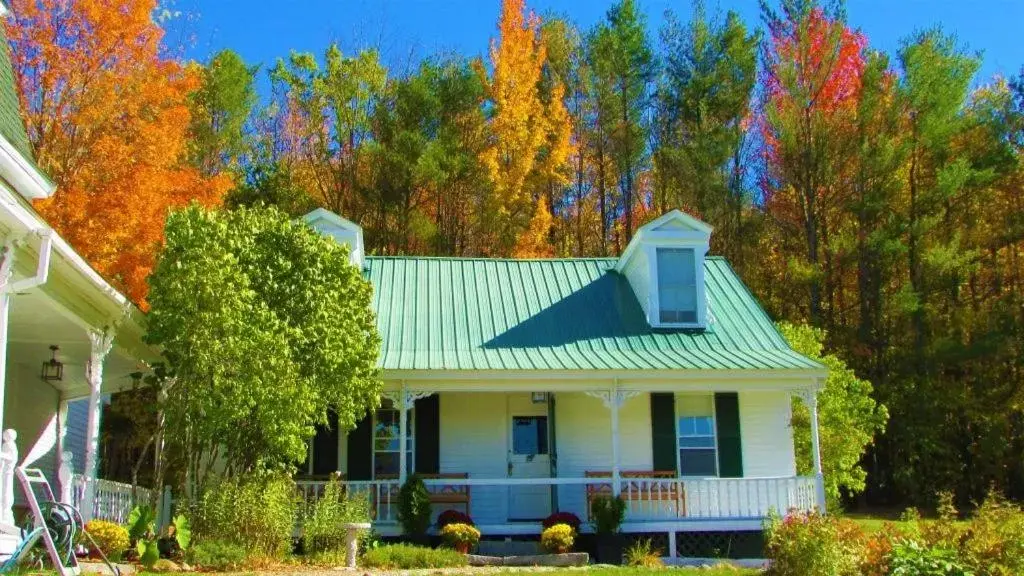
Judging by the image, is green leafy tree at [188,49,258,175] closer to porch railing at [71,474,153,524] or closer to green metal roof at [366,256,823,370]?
green metal roof at [366,256,823,370]

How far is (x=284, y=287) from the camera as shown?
1423cm

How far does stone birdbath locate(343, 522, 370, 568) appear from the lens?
41.9ft

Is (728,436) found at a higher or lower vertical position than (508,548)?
higher

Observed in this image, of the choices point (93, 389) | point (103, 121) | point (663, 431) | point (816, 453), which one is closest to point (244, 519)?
point (93, 389)

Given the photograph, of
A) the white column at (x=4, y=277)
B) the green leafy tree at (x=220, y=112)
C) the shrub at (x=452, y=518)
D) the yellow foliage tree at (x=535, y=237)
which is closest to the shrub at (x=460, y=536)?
the shrub at (x=452, y=518)

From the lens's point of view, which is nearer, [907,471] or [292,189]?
[907,471]

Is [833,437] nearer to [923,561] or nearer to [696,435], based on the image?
[696,435]

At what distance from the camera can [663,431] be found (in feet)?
56.7

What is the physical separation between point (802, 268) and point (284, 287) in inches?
734

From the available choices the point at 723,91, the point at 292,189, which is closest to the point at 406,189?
the point at 292,189

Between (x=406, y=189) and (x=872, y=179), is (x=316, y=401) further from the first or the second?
(x=872, y=179)

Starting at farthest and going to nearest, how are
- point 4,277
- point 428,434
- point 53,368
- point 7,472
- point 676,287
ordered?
point 676,287 < point 428,434 < point 53,368 < point 7,472 < point 4,277

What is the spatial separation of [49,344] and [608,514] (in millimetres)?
8441

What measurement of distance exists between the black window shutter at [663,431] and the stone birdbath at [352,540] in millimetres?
6017
